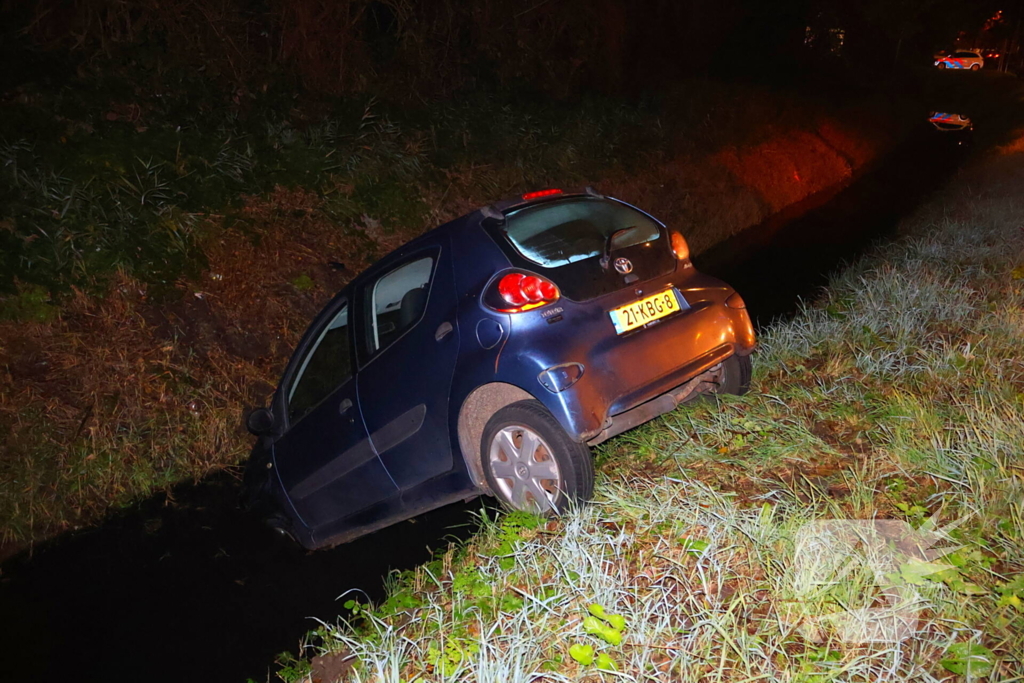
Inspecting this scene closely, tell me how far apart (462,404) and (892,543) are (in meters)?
1.98

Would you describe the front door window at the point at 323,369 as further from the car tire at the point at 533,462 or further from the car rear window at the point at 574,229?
the car rear window at the point at 574,229

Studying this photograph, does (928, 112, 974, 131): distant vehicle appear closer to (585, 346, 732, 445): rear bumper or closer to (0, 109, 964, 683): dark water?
(585, 346, 732, 445): rear bumper

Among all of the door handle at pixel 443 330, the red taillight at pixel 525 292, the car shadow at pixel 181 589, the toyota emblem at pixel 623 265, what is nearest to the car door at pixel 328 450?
the car shadow at pixel 181 589

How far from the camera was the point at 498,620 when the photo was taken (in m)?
2.97

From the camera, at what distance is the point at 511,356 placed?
351 centimetres

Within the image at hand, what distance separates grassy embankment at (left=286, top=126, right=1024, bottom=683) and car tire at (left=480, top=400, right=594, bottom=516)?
0.13 meters

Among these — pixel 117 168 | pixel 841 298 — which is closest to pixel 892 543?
pixel 841 298

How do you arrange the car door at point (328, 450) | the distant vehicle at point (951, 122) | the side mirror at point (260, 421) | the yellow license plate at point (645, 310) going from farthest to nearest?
1. the distant vehicle at point (951, 122)
2. the side mirror at point (260, 421)
3. the car door at point (328, 450)
4. the yellow license plate at point (645, 310)

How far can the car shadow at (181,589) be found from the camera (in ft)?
13.2

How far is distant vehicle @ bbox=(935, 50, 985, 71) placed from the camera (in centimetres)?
4003

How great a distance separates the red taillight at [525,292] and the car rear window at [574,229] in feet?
0.44

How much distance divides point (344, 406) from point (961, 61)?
47.3 meters

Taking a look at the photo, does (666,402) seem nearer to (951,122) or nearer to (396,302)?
(396,302)

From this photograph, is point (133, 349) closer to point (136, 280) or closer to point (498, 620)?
point (136, 280)
